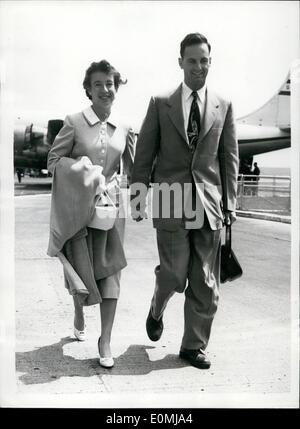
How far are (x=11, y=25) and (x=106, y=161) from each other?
1017 mm

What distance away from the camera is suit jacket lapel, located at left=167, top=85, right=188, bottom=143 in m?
3.54

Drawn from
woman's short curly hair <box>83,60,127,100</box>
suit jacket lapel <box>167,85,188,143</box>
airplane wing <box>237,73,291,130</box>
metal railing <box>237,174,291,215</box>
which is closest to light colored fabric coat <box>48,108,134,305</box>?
woman's short curly hair <box>83,60,127,100</box>

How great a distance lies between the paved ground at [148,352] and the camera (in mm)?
3170

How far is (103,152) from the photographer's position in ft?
11.9

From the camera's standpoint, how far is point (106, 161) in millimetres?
3637

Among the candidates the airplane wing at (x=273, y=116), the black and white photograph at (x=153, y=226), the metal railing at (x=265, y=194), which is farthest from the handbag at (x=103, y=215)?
the airplane wing at (x=273, y=116)

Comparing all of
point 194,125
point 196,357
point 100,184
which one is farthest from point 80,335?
point 194,125

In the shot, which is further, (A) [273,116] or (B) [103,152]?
(A) [273,116]

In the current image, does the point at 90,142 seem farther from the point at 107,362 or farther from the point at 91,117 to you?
the point at 107,362

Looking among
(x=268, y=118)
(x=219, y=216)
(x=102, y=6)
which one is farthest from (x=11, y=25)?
(x=268, y=118)

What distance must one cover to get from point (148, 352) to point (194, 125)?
5.12ft

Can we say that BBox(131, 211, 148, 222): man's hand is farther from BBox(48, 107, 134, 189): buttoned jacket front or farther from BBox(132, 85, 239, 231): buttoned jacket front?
BBox(48, 107, 134, 189): buttoned jacket front

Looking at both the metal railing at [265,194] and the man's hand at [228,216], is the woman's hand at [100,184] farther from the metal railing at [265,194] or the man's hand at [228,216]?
the metal railing at [265,194]

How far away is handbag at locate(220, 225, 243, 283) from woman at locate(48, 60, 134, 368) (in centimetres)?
68
